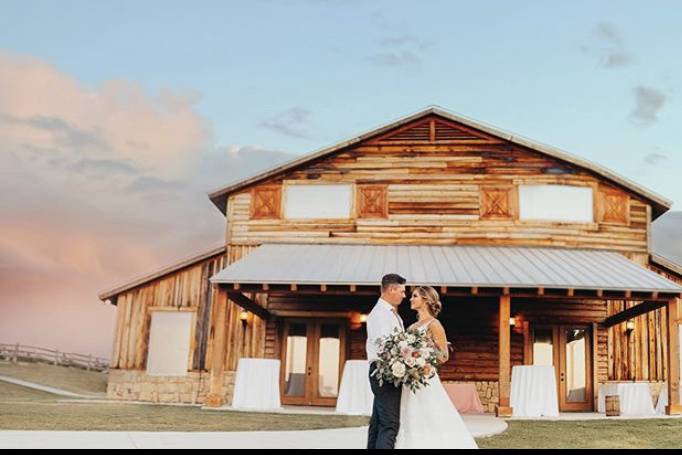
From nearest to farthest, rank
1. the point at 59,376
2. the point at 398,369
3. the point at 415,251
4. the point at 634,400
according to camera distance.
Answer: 1. the point at 398,369
2. the point at 634,400
3. the point at 415,251
4. the point at 59,376

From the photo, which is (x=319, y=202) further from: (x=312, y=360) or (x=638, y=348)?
(x=638, y=348)

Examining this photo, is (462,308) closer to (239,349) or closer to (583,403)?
(583,403)

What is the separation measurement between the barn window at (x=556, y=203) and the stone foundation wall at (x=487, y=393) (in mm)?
3918

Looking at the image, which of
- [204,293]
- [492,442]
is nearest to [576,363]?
[204,293]

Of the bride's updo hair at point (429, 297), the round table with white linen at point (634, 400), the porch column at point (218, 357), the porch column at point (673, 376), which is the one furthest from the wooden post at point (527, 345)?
the bride's updo hair at point (429, 297)

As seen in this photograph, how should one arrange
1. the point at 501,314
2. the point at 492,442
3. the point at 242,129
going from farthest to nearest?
the point at 242,129, the point at 501,314, the point at 492,442

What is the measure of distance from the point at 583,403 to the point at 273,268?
7.93 m

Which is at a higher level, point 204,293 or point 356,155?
point 356,155

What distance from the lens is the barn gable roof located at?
20391mm

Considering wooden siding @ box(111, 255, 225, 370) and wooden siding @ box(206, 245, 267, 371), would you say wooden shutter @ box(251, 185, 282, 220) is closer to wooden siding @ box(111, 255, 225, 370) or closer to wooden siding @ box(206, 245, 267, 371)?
wooden siding @ box(206, 245, 267, 371)

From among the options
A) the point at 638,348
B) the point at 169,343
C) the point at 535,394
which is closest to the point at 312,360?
the point at 169,343

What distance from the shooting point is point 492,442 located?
35.2 feet

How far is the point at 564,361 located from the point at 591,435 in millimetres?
8411

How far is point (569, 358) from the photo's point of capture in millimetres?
20297
